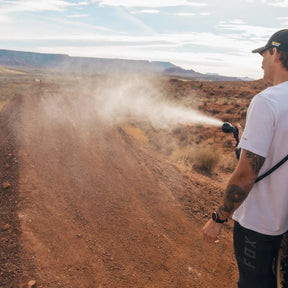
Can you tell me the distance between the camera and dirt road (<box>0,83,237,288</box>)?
139 inches

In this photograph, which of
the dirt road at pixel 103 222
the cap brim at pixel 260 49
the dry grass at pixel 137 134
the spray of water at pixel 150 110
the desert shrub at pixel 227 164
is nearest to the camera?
the cap brim at pixel 260 49

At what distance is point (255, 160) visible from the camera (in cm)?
168

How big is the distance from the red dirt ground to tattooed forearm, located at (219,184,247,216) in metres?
2.14

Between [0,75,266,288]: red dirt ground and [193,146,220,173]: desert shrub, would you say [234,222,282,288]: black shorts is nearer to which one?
[0,75,266,288]: red dirt ground

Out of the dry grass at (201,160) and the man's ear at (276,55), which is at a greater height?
the man's ear at (276,55)

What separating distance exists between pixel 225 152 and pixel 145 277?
8748mm

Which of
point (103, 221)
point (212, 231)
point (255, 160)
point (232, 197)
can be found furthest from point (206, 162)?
point (255, 160)

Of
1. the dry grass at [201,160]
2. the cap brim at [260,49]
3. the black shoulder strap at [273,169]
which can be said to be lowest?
the dry grass at [201,160]

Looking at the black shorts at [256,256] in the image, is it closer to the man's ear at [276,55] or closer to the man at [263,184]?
the man at [263,184]

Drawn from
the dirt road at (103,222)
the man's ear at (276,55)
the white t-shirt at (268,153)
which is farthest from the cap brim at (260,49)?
the dirt road at (103,222)

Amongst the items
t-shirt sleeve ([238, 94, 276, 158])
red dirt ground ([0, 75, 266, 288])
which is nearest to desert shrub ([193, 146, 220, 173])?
red dirt ground ([0, 75, 266, 288])

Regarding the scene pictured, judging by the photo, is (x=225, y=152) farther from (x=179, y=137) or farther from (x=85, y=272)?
(x=85, y=272)

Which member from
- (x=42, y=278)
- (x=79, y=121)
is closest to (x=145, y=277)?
(x=42, y=278)

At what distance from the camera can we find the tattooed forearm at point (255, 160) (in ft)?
5.47
